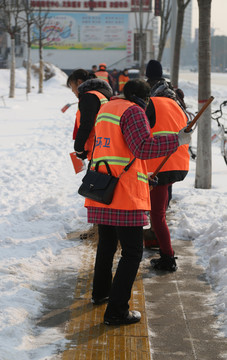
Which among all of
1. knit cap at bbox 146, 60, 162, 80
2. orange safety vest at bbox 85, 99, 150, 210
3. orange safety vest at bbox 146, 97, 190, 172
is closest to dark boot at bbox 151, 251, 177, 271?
orange safety vest at bbox 146, 97, 190, 172

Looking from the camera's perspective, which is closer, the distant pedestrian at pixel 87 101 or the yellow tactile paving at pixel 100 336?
the yellow tactile paving at pixel 100 336

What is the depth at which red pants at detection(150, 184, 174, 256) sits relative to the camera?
4.96 metres

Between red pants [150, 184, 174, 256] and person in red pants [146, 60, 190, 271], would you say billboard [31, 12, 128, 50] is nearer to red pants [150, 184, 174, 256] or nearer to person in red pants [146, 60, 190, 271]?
person in red pants [146, 60, 190, 271]

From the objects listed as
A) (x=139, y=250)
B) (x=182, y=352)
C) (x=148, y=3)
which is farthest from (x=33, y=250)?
(x=148, y=3)

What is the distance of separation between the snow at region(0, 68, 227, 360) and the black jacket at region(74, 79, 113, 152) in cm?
112

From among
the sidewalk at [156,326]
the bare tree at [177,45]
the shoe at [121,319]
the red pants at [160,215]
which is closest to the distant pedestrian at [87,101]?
the red pants at [160,215]

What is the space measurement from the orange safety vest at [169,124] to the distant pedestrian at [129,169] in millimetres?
1028

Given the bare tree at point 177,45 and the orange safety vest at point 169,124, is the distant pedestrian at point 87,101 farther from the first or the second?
the bare tree at point 177,45

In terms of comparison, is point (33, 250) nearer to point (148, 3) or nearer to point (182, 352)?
point (182, 352)

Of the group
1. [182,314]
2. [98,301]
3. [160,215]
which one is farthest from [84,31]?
[182,314]

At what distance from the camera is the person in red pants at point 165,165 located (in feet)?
16.0

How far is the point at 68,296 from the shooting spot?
4469 millimetres

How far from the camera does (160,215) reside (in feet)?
16.3

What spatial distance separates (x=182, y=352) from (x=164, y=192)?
5.51 feet
